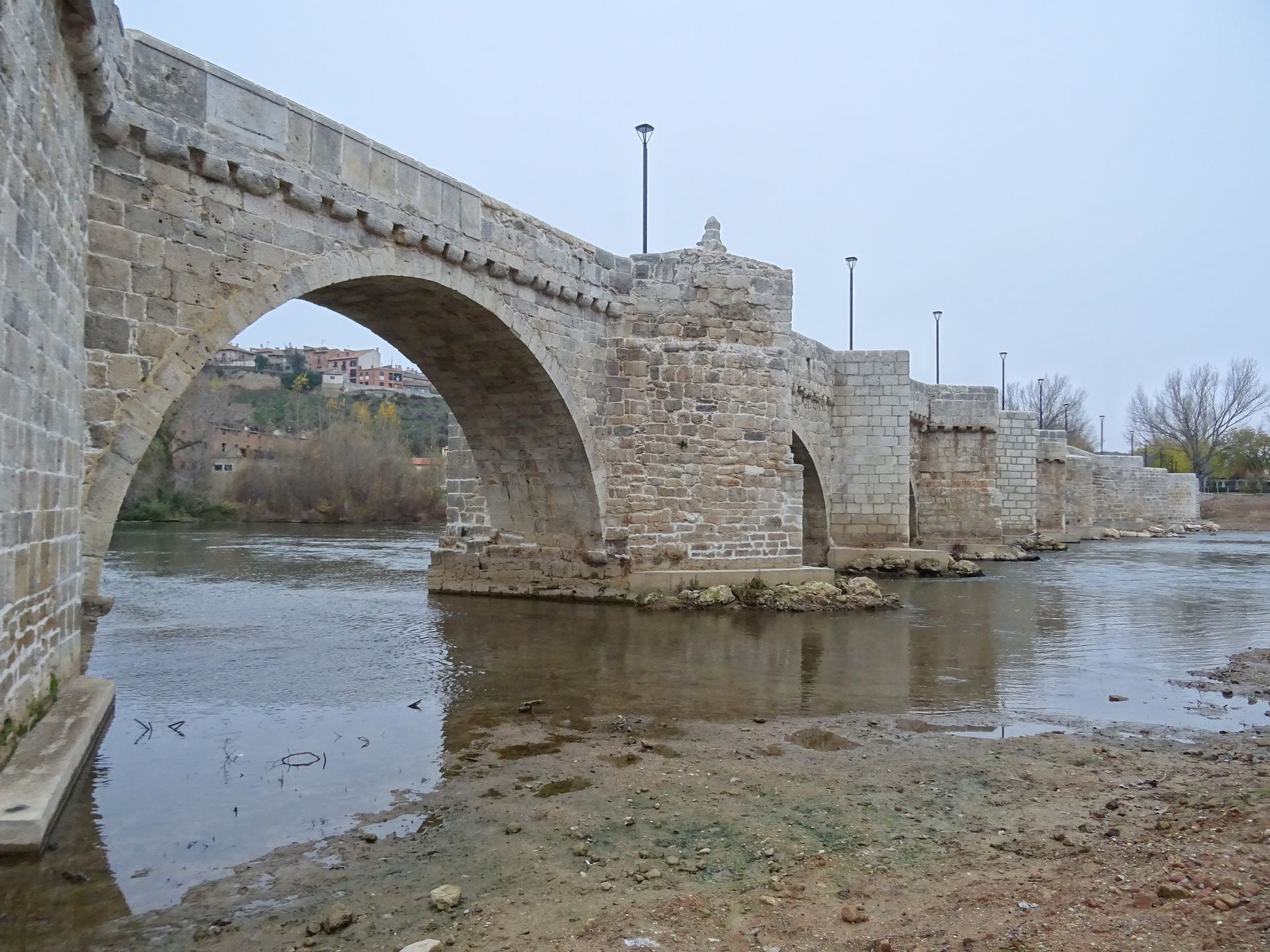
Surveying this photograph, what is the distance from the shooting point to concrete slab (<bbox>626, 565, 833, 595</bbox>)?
11609 mm

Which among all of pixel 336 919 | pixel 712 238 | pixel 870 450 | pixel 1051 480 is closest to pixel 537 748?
pixel 336 919

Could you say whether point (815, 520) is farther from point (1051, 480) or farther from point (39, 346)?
point (1051, 480)

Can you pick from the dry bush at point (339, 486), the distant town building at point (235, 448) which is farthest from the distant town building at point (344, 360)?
the dry bush at point (339, 486)

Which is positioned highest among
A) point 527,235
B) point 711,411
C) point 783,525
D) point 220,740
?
point 527,235

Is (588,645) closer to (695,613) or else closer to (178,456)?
(695,613)

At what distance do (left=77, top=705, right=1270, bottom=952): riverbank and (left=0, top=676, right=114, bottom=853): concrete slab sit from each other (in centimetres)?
72

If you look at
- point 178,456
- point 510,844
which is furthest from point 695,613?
point 178,456

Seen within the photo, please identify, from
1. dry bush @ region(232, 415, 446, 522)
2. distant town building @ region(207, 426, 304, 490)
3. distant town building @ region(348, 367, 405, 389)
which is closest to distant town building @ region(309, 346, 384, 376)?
distant town building @ region(348, 367, 405, 389)

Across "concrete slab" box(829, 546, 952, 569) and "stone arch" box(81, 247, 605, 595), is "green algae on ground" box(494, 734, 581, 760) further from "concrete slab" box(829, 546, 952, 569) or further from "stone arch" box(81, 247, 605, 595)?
"concrete slab" box(829, 546, 952, 569)

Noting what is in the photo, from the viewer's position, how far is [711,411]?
1216 cm

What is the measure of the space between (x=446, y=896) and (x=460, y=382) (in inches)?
332

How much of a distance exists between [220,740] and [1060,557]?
22.1 meters

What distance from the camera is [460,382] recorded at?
11172 mm

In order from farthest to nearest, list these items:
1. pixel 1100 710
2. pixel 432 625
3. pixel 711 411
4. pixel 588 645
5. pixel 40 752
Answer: pixel 711 411 < pixel 432 625 < pixel 588 645 < pixel 1100 710 < pixel 40 752
